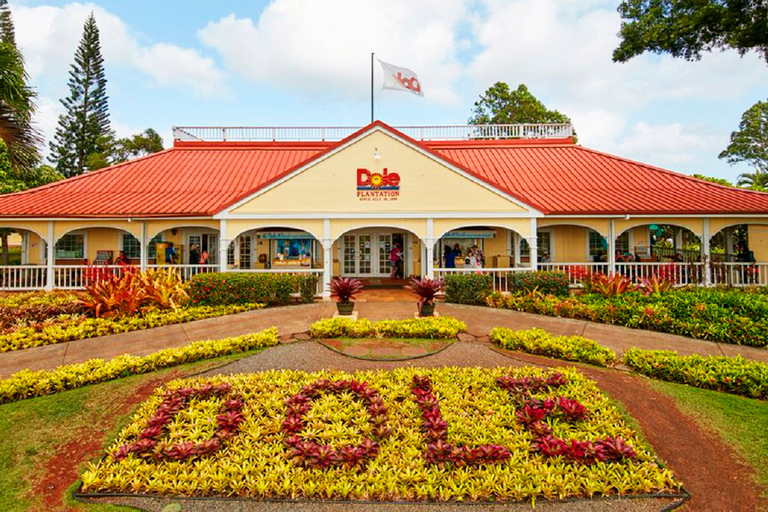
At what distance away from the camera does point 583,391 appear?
240 inches

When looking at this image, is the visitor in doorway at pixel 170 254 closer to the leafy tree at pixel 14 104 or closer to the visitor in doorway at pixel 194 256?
the visitor in doorway at pixel 194 256

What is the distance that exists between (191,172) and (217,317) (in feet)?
35.9

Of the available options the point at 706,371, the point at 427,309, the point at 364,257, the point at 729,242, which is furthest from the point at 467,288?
the point at 729,242

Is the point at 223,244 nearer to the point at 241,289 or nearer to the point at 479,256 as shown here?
the point at 241,289

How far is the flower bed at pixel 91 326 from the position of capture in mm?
8688

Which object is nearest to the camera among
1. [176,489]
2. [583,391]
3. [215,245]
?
[176,489]

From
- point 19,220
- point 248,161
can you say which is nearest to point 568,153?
point 248,161

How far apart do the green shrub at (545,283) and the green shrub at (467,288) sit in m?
0.91

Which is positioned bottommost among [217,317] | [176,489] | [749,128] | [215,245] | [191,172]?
[176,489]

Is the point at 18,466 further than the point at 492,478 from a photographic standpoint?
Yes

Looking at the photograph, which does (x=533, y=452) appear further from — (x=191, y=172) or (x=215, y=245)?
(x=191, y=172)

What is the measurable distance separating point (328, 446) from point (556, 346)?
4.87 m

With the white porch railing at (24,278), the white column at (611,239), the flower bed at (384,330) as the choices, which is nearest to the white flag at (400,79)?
the white column at (611,239)

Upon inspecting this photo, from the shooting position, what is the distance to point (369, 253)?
19.0m
